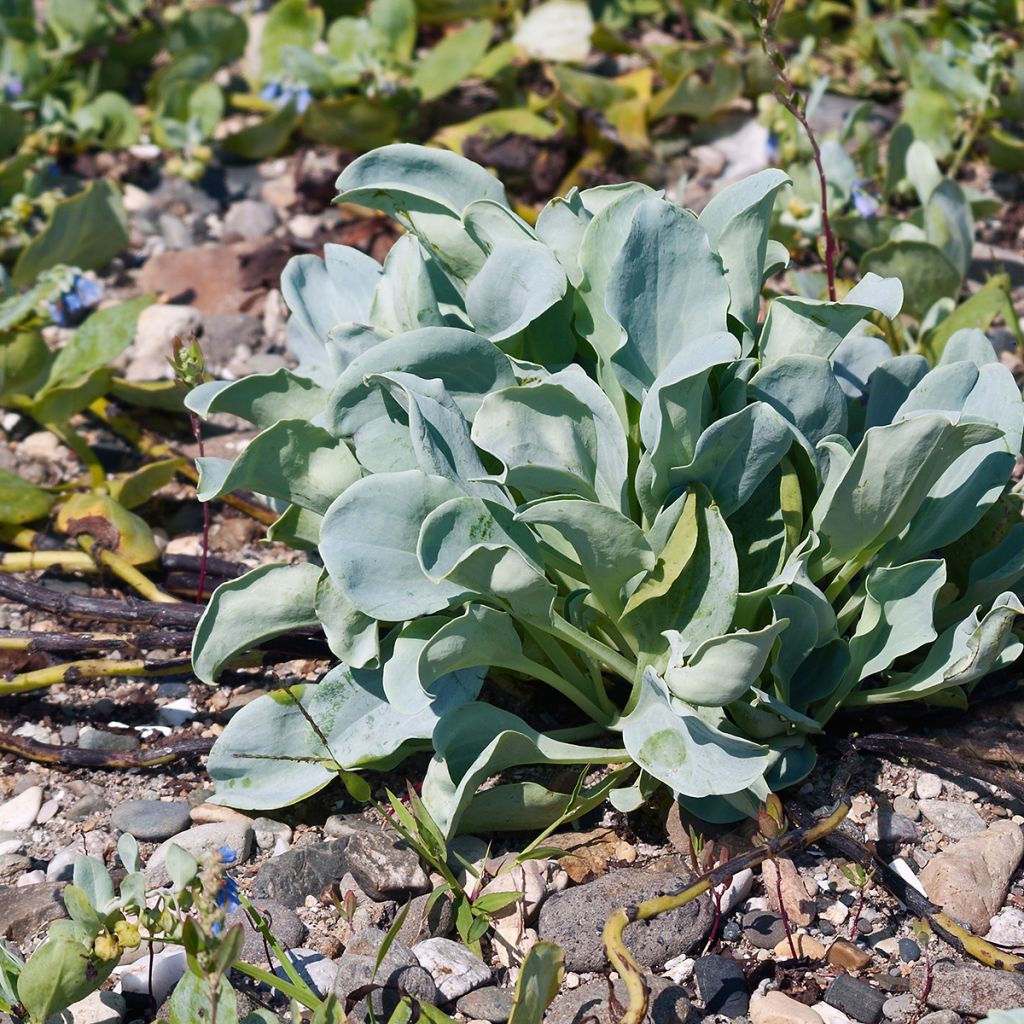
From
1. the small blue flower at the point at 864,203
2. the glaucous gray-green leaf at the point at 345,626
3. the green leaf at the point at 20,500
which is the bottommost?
the green leaf at the point at 20,500

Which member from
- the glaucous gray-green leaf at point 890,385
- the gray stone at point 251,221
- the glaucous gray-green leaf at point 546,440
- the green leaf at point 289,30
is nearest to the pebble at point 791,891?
the glaucous gray-green leaf at point 546,440

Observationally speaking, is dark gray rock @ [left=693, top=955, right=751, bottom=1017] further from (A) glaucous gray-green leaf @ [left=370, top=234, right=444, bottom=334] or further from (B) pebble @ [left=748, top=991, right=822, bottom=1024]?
(A) glaucous gray-green leaf @ [left=370, top=234, right=444, bottom=334]

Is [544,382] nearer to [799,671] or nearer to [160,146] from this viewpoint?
[799,671]

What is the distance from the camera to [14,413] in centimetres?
309

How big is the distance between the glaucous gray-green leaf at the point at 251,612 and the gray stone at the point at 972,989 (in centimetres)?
105

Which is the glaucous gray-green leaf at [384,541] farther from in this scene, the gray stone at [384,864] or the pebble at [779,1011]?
the pebble at [779,1011]

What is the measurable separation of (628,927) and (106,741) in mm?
1009

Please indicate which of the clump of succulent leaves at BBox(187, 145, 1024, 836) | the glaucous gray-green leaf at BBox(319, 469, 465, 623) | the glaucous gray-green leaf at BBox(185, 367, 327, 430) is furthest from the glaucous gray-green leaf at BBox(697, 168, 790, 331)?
the glaucous gray-green leaf at BBox(185, 367, 327, 430)

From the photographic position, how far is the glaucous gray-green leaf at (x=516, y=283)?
6.15 ft

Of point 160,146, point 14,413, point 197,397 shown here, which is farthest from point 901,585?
point 160,146

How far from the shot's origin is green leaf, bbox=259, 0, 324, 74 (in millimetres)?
4113

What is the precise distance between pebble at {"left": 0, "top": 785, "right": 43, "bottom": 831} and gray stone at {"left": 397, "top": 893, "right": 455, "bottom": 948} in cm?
69

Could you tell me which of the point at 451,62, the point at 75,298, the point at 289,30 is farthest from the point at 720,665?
the point at 289,30

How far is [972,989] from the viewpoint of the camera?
1717 mm
